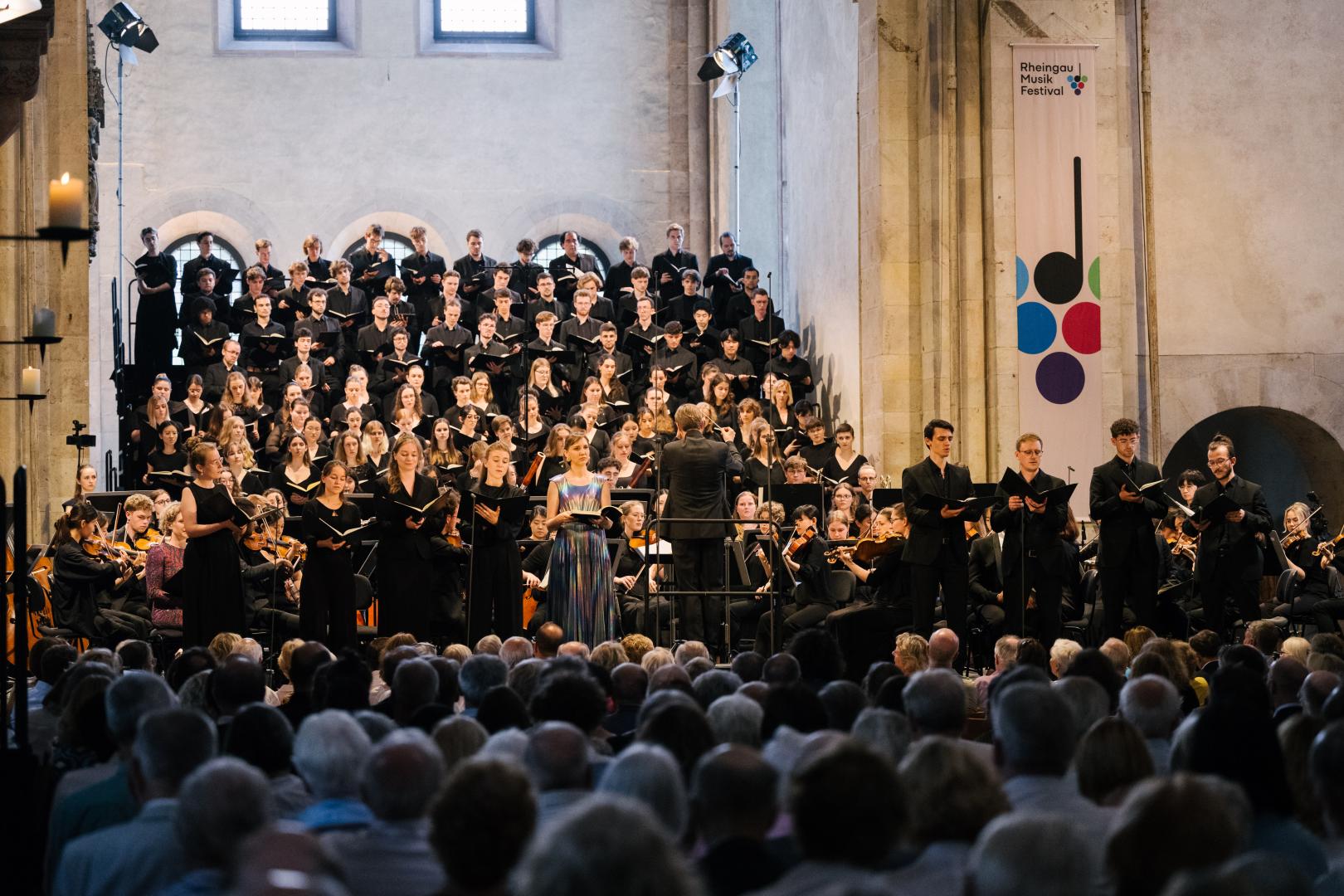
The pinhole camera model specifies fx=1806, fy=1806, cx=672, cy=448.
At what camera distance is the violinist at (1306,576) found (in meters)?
11.2

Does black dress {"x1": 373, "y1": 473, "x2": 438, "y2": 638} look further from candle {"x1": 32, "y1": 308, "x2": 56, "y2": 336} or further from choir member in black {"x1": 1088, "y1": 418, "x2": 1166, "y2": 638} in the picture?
choir member in black {"x1": 1088, "y1": 418, "x2": 1166, "y2": 638}

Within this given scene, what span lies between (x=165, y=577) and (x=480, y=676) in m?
5.10

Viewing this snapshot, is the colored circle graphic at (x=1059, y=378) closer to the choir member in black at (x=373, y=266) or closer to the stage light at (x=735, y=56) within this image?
the choir member in black at (x=373, y=266)

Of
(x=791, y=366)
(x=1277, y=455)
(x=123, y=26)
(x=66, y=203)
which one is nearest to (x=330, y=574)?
(x=66, y=203)

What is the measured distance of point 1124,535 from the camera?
388 inches

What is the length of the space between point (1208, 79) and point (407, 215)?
1131 cm

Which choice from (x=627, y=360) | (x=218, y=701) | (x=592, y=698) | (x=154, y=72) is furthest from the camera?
(x=154, y=72)

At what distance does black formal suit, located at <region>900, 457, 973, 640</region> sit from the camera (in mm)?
9875

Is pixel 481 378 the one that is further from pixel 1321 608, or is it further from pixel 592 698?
pixel 592 698

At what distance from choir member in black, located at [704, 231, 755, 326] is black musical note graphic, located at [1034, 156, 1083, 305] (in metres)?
3.68

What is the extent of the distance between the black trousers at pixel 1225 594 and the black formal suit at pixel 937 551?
141 centimetres

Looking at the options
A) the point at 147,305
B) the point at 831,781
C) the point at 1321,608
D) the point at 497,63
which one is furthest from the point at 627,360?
the point at 831,781

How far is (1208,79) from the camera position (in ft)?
47.3

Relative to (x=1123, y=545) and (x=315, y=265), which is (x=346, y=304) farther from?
(x=1123, y=545)
